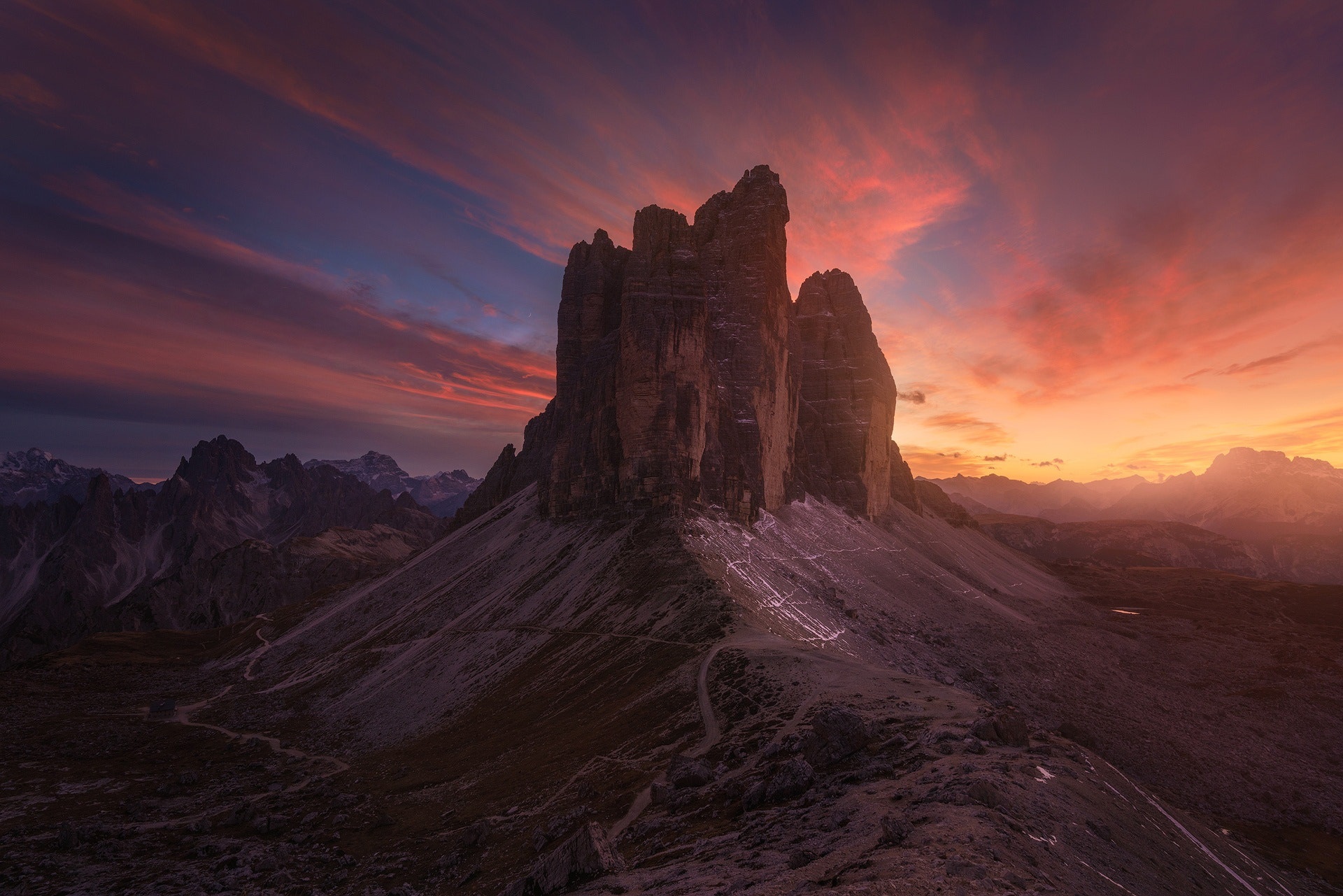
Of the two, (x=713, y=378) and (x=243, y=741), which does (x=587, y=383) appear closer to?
(x=713, y=378)

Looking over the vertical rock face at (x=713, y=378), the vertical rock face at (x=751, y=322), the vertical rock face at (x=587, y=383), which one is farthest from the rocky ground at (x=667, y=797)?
the vertical rock face at (x=751, y=322)

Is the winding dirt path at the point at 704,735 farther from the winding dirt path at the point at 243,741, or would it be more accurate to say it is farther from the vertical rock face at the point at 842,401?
the vertical rock face at the point at 842,401

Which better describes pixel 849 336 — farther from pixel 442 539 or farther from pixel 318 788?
pixel 318 788

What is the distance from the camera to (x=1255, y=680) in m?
85.1

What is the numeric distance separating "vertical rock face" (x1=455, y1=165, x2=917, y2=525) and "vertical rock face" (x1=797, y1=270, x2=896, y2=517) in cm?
41

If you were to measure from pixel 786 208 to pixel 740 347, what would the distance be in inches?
1456

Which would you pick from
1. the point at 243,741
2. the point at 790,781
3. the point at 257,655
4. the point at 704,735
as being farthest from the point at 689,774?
the point at 257,655

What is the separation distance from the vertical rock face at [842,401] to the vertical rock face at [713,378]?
409 mm

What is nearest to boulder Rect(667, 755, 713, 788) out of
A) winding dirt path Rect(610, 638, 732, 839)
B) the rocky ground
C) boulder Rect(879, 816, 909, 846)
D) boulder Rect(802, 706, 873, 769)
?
the rocky ground

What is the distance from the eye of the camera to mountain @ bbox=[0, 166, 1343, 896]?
23812mm

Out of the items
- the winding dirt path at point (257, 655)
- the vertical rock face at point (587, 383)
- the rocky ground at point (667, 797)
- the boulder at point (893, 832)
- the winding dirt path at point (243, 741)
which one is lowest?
the winding dirt path at point (257, 655)

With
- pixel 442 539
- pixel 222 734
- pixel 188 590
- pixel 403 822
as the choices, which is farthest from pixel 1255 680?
pixel 188 590

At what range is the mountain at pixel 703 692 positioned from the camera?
2381cm

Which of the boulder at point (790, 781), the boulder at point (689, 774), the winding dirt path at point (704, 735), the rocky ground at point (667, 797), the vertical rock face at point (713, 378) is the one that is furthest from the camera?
the vertical rock face at point (713, 378)
